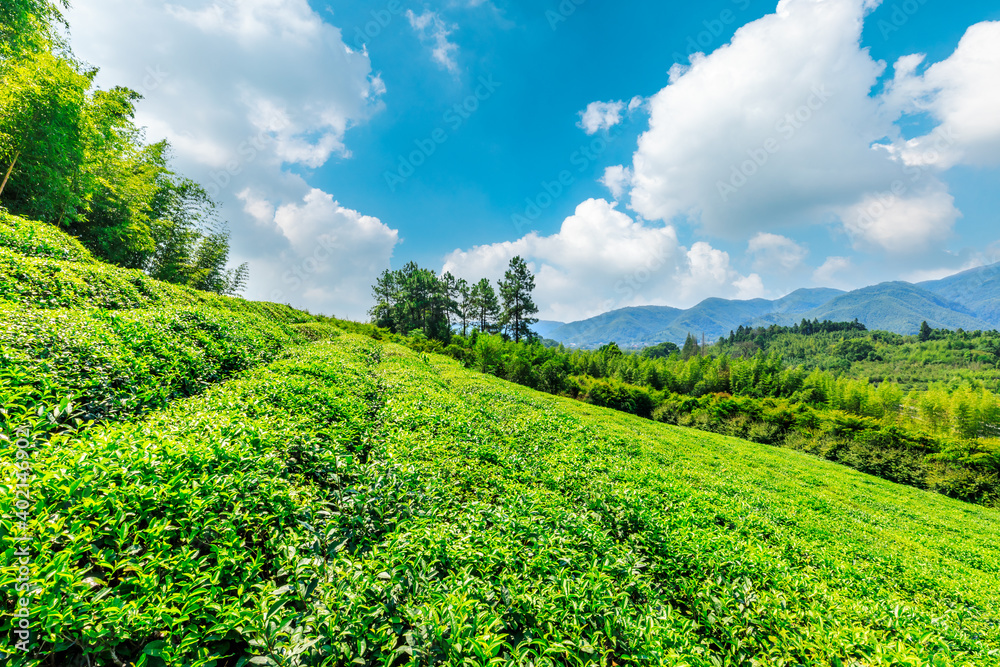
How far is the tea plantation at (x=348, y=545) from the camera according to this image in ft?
5.37

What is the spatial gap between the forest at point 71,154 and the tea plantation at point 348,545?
9199mm

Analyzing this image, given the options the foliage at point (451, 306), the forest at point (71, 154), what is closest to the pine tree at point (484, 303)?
the foliage at point (451, 306)

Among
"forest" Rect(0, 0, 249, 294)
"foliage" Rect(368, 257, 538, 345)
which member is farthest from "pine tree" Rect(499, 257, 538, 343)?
"forest" Rect(0, 0, 249, 294)

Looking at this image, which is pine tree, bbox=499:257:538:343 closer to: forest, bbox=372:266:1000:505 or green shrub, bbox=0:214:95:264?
forest, bbox=372:266:1000:505

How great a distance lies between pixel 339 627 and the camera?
5.74ft

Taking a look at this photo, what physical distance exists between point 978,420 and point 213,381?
40408mm

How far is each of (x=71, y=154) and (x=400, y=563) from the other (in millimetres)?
17532

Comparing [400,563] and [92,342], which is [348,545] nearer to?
[400,563]

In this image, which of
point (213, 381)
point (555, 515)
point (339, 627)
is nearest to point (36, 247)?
point (213, 381)

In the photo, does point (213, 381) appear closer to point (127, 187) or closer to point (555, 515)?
point (555, 515)

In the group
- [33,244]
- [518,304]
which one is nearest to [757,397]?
[518,304]

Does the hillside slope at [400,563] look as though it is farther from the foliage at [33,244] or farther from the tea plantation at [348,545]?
the foliage at [33,244]

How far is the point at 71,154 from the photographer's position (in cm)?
1091

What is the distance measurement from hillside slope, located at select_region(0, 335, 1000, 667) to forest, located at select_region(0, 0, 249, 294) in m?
13.3
